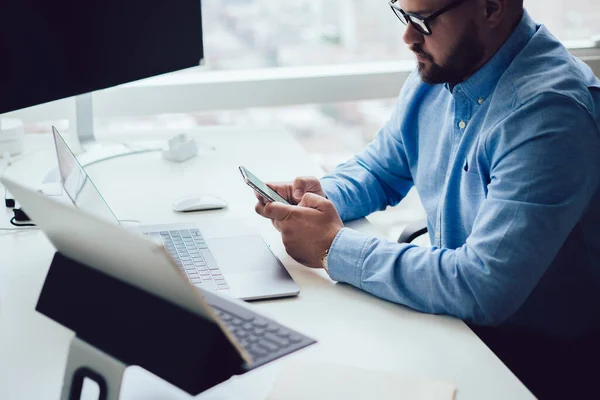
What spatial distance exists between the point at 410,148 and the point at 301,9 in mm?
897

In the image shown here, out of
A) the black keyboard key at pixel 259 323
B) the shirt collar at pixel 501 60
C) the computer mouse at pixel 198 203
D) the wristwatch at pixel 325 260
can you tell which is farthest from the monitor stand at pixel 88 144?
the black keyboard key at pixel 259 323

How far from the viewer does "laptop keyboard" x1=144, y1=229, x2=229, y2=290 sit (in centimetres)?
124

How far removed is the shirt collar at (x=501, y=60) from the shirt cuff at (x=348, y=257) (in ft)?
1.14

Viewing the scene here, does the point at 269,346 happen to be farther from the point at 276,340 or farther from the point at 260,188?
the point at 260,188

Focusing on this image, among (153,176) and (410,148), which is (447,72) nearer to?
(410,148)

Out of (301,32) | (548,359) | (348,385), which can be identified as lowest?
(548,359)

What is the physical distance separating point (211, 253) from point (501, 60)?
0.62 metres

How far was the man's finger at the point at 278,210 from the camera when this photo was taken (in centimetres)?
136

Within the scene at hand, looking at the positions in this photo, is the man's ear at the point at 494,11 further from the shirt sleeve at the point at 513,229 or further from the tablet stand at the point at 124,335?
the tablet stand at the point at 124,335

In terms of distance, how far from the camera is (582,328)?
138cm

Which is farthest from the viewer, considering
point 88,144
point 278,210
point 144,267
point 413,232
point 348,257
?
point 88,144

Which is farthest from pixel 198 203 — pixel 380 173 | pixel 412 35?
pixel 412 35

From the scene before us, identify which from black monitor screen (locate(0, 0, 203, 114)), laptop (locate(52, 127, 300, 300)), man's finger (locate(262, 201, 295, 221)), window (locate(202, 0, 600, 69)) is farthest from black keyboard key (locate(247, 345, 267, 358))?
window (locate(202, 0, 600, 69))

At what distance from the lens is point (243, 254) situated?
4.42 feet
